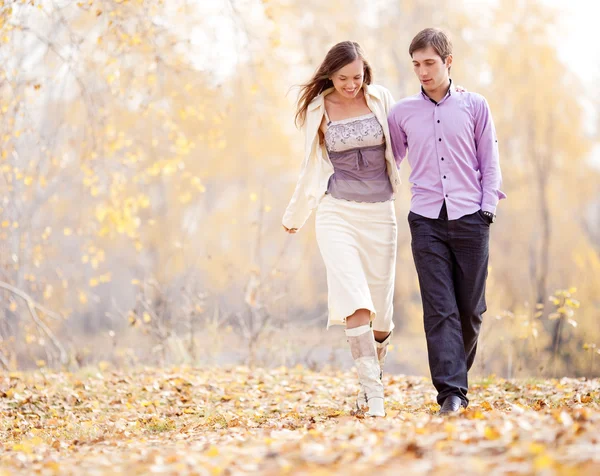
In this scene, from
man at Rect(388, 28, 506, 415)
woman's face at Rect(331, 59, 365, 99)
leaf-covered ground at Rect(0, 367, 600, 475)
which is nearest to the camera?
leaf-covered ground at Rect(0, 367, 600, 475)

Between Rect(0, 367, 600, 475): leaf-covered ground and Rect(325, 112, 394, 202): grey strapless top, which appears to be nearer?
Rect(0, 367, 600, 475): leaf-covered ground

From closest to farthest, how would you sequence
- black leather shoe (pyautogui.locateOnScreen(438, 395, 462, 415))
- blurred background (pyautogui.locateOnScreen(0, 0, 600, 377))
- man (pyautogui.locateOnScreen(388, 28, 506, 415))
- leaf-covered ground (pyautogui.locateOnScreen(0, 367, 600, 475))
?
1. leaf-covered ground (pyautogui.locateOnScreen(0, 367, 600, 475))
2. black leather shoe (pyautogui.locateOnScreen(438, 395, 462, 415))
3. man (pyautogui.locateOnScreen(388, 28, 506, 415))
4. blurred background (pyautogui.locateOnScreen(0, 0, 600, 377))

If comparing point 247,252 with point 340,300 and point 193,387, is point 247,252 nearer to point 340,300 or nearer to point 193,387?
point 193,387

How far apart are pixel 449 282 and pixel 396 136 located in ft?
3.27

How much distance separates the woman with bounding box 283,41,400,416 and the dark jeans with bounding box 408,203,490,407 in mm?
304

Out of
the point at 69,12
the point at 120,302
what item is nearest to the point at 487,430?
the point at 69,12

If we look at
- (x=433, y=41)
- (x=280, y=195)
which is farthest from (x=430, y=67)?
(x=280, y=195)

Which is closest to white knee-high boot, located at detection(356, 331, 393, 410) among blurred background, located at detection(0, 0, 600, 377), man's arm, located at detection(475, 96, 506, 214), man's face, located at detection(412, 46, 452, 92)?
man's arm, located at detection(475, 96, 506, 214)

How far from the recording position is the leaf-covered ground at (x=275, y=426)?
9.41 feet

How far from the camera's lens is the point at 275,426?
4.62 metres

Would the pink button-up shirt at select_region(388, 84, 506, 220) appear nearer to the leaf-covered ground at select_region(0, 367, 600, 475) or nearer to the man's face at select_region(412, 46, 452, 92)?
the man's face at select_region(412, 46, 452, 92)

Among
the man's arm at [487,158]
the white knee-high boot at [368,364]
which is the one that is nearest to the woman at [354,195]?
the white knee-high boot at [368,364]

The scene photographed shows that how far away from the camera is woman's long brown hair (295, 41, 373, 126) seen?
15.7ft

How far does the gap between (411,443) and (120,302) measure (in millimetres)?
24618
